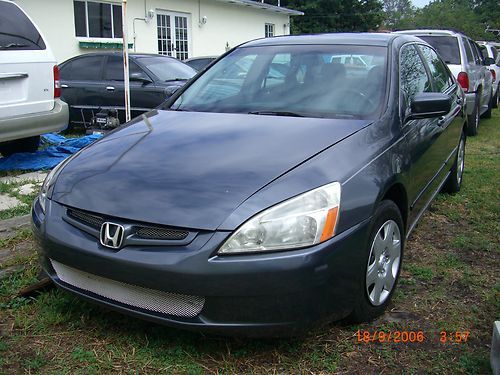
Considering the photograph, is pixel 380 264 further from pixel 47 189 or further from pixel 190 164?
pixel 47 189

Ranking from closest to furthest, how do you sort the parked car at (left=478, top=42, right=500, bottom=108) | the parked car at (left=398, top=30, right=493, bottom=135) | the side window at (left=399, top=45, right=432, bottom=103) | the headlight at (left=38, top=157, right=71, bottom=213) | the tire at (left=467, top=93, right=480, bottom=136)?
the headlight at (left=38, top=157, right=71, bottom=213), the side window at (left=399, top=45, right=432, bottom=103), the parked car at (left=398, top=30, right=493, bottom=135), the tire at (left=467, top=93, right=480, bottom=136), the parked car at (left=478, top=42, right=500, bottom=108)

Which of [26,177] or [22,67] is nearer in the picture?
[22,67]

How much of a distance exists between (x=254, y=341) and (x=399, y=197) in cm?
118

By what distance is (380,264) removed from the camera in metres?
2.74

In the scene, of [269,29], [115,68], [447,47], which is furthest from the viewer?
[269,29]

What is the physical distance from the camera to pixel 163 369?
2340mm

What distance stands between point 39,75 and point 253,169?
393cm

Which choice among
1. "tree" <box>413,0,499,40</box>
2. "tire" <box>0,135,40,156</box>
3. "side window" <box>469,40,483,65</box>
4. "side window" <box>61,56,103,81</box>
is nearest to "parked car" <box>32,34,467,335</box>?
"tire" <box>0,135,40,156</box>

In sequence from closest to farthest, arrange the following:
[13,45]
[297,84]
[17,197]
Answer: [297,84], [17,197], [13,45]

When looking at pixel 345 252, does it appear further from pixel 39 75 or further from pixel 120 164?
pixel 39 75

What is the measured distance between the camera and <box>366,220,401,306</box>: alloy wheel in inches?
104

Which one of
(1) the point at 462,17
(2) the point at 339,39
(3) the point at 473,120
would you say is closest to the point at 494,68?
(3) the point at 473,120

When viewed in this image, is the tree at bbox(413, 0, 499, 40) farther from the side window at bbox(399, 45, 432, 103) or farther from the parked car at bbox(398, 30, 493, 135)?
the side window at bbox(399, 45, 432, 103)
